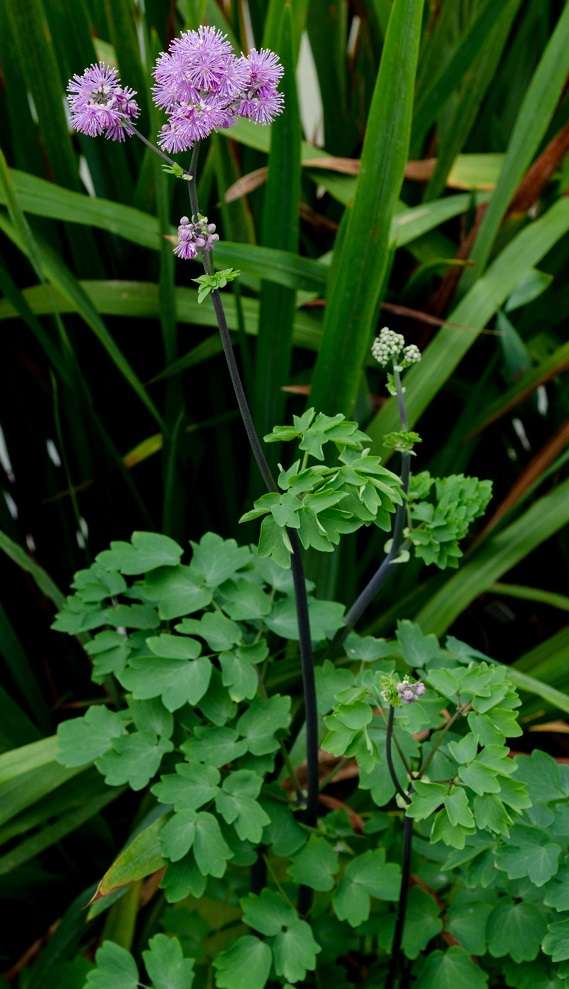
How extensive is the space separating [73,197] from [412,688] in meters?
0.68

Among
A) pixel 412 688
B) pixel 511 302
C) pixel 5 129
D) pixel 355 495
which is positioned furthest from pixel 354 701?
pixel 5 129

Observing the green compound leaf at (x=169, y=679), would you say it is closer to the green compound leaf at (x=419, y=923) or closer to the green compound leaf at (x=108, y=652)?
the green compound leaf at (x=108, y=652)

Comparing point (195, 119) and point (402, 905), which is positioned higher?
point (195, 119)

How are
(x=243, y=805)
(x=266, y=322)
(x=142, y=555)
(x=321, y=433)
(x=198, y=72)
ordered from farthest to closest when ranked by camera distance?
(x=266, y=322), (x=142, y=555), (x=243, y=805), (x=321, y=433), (x=198, y=72)

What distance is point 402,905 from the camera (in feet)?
2.57

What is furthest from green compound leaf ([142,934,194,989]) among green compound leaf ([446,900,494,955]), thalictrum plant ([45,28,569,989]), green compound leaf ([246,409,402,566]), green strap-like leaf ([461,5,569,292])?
green strap-like leaf ([461,5,569,292])

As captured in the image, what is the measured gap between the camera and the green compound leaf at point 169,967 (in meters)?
0.76

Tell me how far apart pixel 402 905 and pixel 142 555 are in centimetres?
34

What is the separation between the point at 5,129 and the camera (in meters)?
1.25

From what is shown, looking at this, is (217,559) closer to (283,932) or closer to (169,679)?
(169,679)

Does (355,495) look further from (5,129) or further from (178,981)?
(5,129)

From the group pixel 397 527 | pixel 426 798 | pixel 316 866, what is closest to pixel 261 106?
pixel 397 527

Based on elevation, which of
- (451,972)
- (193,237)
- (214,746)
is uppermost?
(193,237)

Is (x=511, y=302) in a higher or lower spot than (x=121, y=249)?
lower
